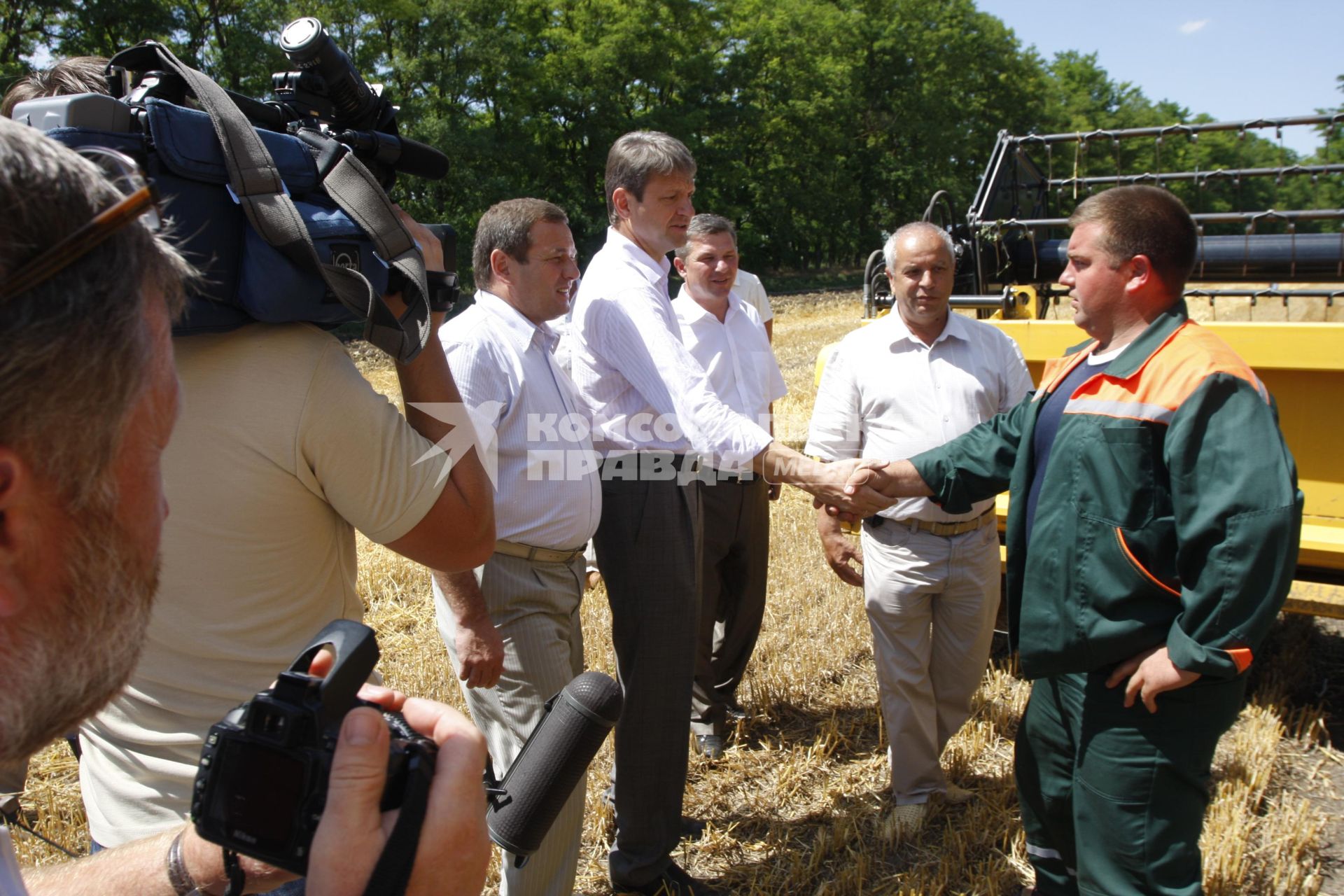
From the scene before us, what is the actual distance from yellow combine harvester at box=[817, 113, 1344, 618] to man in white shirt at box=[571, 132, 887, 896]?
4.42ft

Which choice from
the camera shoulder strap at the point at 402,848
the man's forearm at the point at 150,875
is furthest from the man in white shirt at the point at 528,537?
the camera shoulder strap at the point at 402,848

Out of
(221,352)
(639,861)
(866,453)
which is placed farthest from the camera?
(866,453)

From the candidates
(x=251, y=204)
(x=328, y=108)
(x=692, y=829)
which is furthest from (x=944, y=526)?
(x=251, y=204)

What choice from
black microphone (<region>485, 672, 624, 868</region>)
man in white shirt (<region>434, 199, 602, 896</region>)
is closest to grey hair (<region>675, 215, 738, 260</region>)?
man in white shirt (<region>434, 199, 602, 896</region>)

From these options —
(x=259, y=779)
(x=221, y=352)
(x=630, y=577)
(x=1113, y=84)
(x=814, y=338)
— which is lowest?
(x=814, y=338)

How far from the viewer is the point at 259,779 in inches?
40.9

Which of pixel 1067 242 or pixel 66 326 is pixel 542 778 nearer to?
pixel 66 326

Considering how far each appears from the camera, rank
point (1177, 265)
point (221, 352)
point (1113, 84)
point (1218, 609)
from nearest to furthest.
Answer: point (221, 352) < point (1218, 609) < point (1177, 265) < point (1113, 84)

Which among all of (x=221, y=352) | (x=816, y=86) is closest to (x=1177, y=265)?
(x=221, y=352)

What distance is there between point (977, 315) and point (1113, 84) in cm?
8549

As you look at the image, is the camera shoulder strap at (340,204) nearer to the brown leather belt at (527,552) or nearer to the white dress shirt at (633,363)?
the brown leather belt at (527,552)

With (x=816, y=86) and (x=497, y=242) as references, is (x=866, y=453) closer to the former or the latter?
(x=497, y=242)

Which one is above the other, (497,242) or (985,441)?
(497,242)

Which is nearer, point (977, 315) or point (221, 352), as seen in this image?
point (221, 352)
